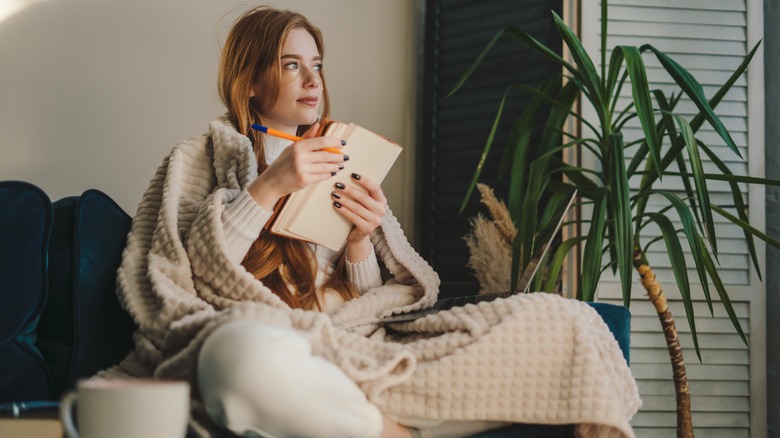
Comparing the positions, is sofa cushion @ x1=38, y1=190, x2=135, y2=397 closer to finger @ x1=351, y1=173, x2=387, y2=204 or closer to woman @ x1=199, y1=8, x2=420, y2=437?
woman @ x1=199, y1=8, x2=420, y2=437

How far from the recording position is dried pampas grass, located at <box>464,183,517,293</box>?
6.88 ft

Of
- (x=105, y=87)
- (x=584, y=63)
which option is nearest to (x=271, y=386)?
(x=584, y=63)

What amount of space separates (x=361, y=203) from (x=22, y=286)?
1.83 feet

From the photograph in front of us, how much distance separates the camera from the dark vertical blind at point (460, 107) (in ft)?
7.25

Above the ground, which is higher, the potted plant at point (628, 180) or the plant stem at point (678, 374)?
the potted plant at point (628, 180)

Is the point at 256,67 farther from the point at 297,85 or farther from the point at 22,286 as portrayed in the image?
the point at 22,286

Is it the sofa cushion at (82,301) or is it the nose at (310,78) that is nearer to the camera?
the sofa cushion at (82,301)

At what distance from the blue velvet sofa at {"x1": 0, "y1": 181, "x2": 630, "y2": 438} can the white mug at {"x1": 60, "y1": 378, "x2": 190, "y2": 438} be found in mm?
550

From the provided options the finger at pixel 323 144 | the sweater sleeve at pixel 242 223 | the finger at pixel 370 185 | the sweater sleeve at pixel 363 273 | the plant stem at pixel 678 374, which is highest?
the finger at pixel 323 144

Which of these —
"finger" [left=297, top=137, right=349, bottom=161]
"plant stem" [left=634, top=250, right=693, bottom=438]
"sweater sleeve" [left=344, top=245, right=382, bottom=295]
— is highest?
"finger" [left=297, top=137, right=349, bottom=161]

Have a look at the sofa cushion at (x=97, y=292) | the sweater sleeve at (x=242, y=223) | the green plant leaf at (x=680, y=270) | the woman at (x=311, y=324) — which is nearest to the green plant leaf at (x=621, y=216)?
the green plant leaf at (x=680, y=270)

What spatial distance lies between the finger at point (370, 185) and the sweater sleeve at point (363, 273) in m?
0.13

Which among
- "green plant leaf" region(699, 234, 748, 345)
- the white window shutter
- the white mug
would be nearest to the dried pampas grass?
A: the white window shutter

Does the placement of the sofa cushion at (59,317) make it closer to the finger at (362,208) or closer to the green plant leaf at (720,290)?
the finger at (362,208)
